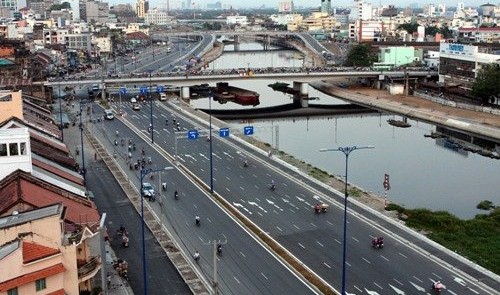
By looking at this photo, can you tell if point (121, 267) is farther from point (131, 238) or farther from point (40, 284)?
point (40, 284)

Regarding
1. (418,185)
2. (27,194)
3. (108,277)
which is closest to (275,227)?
(108,277)

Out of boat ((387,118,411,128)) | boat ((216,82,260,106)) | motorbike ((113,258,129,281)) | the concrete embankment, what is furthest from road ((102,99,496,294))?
boat ((216,82,260,106))

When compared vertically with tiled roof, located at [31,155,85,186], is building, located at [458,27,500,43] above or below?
above

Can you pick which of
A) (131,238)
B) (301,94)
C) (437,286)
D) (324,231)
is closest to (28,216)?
(131,238)

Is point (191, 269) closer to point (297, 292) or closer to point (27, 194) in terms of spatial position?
point (297, 292)

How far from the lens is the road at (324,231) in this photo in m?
32.8

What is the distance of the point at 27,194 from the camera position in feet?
101

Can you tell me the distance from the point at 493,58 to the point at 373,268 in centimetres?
7409

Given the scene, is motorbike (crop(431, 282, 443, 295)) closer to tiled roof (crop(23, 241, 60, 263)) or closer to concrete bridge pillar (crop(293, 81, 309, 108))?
tiled roof (crop(23, 241, 60, 263))

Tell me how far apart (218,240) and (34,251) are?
644 inches

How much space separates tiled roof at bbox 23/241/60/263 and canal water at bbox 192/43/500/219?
32.5 m

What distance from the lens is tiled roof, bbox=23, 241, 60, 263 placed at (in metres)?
23.0

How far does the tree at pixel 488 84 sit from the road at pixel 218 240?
2092 inches

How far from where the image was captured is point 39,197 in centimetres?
3156
